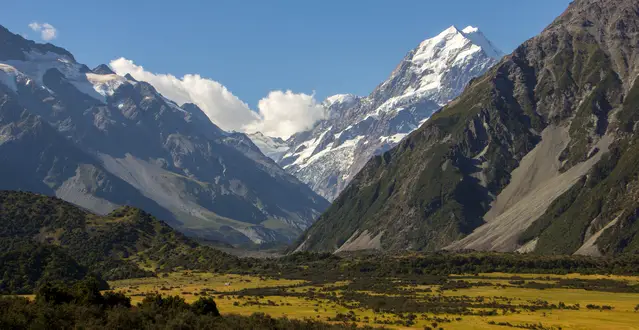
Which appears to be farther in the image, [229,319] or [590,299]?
[590,299]

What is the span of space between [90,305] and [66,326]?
1895 centimetres

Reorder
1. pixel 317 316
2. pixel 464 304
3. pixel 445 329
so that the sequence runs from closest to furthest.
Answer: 1. pixel 445 329
2. pixel 317 316
3. pixel 464 304

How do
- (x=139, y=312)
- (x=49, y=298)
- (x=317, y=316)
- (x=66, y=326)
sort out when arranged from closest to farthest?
(x=66, y=326) → (x=139, y=312) → (x=49, y=298) → (x=317, y=316)

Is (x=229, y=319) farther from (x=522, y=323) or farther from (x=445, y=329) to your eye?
(x=522, y=323)

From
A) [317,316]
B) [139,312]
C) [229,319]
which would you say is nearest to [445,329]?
[317,316]

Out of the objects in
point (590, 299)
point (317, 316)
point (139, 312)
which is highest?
point (139, 312)

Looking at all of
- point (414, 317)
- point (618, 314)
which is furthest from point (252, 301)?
point (618, 314)

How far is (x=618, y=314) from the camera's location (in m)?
162

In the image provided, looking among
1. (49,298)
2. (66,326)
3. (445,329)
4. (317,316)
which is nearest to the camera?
(66,326)

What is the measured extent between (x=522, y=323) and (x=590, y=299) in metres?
58.6

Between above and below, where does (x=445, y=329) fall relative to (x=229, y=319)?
below

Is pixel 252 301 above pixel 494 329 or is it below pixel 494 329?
above

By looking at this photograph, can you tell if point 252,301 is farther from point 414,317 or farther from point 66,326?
point 66,326

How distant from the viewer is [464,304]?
185 metres
